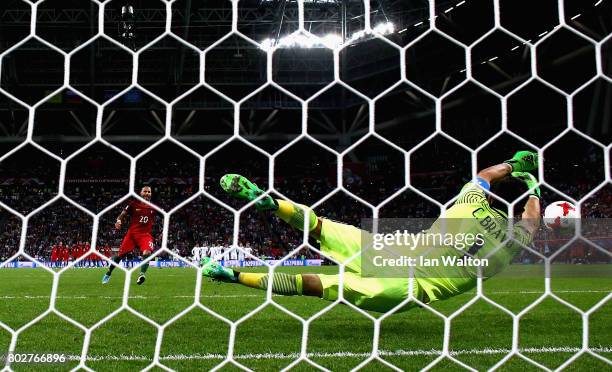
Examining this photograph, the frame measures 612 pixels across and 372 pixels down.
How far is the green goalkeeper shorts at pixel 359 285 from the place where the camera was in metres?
2.49

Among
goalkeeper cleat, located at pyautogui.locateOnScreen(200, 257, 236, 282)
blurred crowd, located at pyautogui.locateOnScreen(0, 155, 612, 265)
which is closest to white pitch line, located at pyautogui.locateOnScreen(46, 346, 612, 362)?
goalkeeper cleat, located at pyautogui.locateOnScreen(200, 257, 236, 282)

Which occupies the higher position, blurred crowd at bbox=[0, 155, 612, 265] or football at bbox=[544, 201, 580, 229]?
football at bbox=[544, 201, 580, 229]

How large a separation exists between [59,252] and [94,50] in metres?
6.82

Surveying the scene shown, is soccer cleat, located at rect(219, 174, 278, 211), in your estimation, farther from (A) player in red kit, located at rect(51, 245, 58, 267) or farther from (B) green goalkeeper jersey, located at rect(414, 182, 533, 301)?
(A) player in red kit, located at rect(51, 245, 58, 267)

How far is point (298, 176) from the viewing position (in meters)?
19.5

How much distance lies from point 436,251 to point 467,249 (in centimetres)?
14

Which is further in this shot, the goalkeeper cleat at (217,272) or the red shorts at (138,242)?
the red shorts at (138,242)

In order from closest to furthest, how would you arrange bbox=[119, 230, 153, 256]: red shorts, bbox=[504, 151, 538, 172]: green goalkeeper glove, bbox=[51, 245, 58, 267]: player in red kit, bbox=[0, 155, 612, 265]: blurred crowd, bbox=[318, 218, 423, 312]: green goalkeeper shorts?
bbox=[318, 218, 423, 312]: green goalkeeper shorts < bbox=[504, 151, 538, 172]: green goalkeeper glove < bbox=[119, 230, 153, 256]: red shorts < bbox=[0, 155, 612, 265]: blurred crowd < bbox=[51, 245, 58, 267]: player in red kit

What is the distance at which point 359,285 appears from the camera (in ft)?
8.25

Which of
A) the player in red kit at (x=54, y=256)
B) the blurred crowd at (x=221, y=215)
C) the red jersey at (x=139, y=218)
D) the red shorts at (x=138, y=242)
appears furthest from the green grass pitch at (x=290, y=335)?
the player in red kit at (x=54, y=256)

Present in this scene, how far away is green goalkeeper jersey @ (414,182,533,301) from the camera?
8.31 ft

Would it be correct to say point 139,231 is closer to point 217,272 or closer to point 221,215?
point 217,272

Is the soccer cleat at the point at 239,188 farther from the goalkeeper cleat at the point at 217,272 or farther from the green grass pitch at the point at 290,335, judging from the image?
the green grass pitch at the point at 290,335

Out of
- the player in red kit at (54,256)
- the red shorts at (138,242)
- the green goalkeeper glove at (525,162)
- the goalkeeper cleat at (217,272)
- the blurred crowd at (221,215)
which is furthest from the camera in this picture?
the player in red kit at (54,256)
